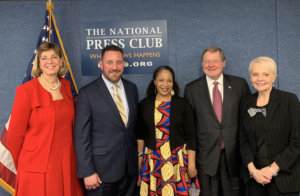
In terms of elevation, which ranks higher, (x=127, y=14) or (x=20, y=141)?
(x=127, y=14)

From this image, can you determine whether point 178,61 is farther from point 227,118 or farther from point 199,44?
point 227,118

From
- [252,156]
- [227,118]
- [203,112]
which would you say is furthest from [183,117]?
[252,156]

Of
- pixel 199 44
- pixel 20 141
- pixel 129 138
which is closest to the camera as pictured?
pixel 20 141

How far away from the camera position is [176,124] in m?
2.37

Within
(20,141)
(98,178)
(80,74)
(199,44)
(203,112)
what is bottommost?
(98,178)

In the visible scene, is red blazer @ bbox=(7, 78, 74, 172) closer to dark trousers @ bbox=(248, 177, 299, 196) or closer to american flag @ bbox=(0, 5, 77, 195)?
american flag @ bbox=(0, 5, 77, 195)

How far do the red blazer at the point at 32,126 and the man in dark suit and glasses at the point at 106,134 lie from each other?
24cm

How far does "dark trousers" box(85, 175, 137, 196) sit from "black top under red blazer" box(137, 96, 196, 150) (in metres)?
0.37

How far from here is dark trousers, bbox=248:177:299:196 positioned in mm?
2068

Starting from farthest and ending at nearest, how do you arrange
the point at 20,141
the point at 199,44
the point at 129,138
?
the point at 199,44 → the point at 129,138 → the point at 20,141

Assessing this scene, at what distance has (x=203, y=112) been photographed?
249 cm

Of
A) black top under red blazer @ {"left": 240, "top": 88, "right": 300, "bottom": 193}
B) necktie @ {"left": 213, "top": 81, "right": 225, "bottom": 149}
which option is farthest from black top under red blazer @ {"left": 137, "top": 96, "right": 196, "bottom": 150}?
black top under red blazer @ {"left": 240, "top": 88, "right": 300, "bottom": 193}

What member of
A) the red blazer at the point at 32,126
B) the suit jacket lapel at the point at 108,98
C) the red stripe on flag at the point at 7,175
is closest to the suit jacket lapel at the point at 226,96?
the suit jacket lapel at the point at 108,98

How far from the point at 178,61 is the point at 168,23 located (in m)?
0.47
